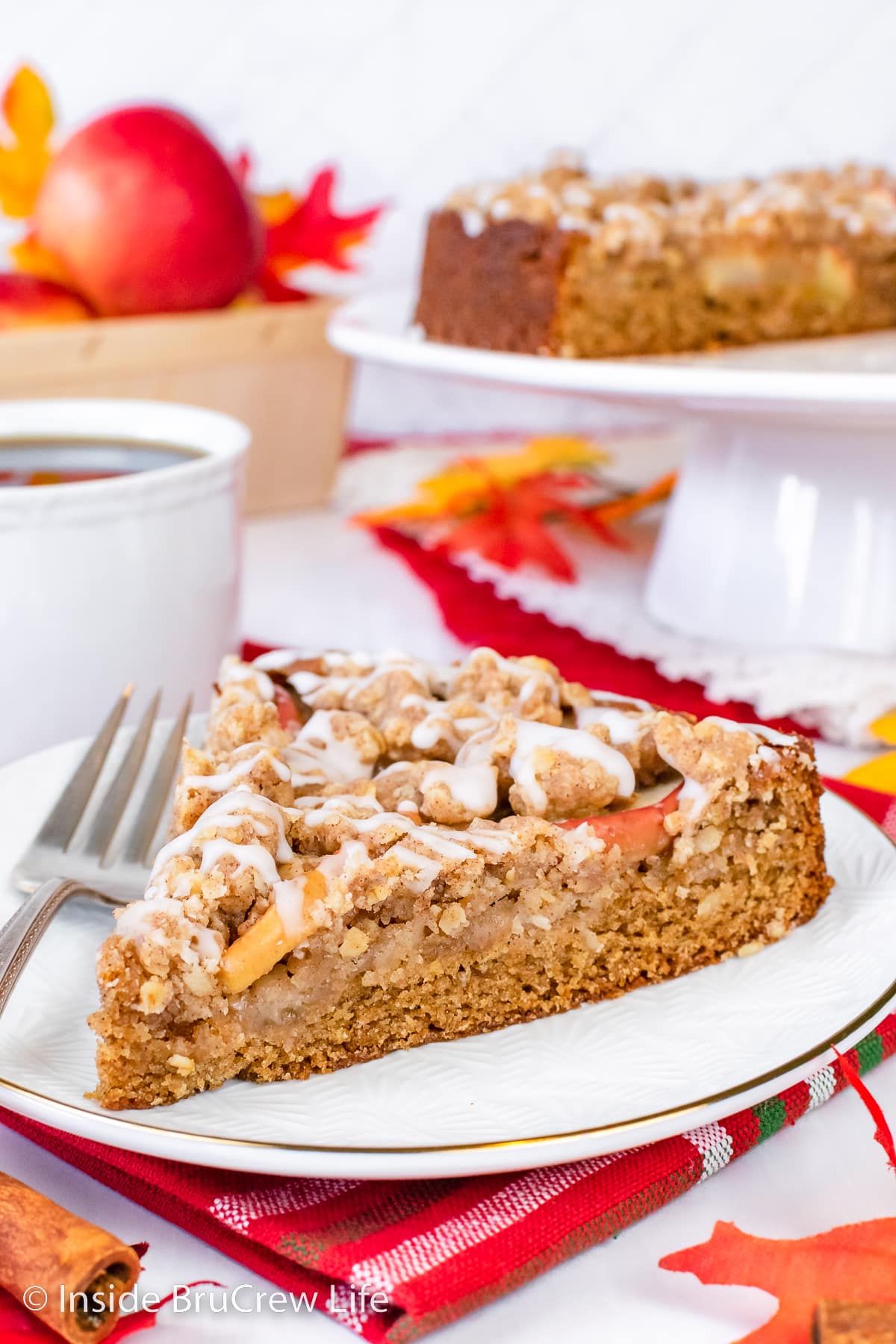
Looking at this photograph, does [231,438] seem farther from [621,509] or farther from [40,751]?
[621,509]

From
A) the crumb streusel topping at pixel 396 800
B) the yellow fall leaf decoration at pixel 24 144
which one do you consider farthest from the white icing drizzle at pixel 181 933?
the yellow fall leaf decoration at pixel 24 144

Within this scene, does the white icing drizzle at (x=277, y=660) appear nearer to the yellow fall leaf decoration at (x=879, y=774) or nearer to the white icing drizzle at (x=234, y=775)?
the white icing drizzle at (x=234, y=775)

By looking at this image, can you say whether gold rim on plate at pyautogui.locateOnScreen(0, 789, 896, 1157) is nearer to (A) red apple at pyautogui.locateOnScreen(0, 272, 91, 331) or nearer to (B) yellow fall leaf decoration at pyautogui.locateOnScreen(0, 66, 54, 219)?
(A) red apple at pyautogui.locateOnScreen(0, 272, 91, 331)

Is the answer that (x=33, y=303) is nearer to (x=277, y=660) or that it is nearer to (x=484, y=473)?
(x=484, y=473)

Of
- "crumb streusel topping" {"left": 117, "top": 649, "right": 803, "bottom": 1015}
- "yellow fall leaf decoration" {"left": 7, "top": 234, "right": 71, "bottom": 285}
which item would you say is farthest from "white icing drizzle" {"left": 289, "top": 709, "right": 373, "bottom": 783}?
"yellow fall leaf decoration" {"left": 7, "top": 234, "right": 71, "bottom": 285}

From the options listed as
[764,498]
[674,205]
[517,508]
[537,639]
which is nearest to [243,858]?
[537,639]
